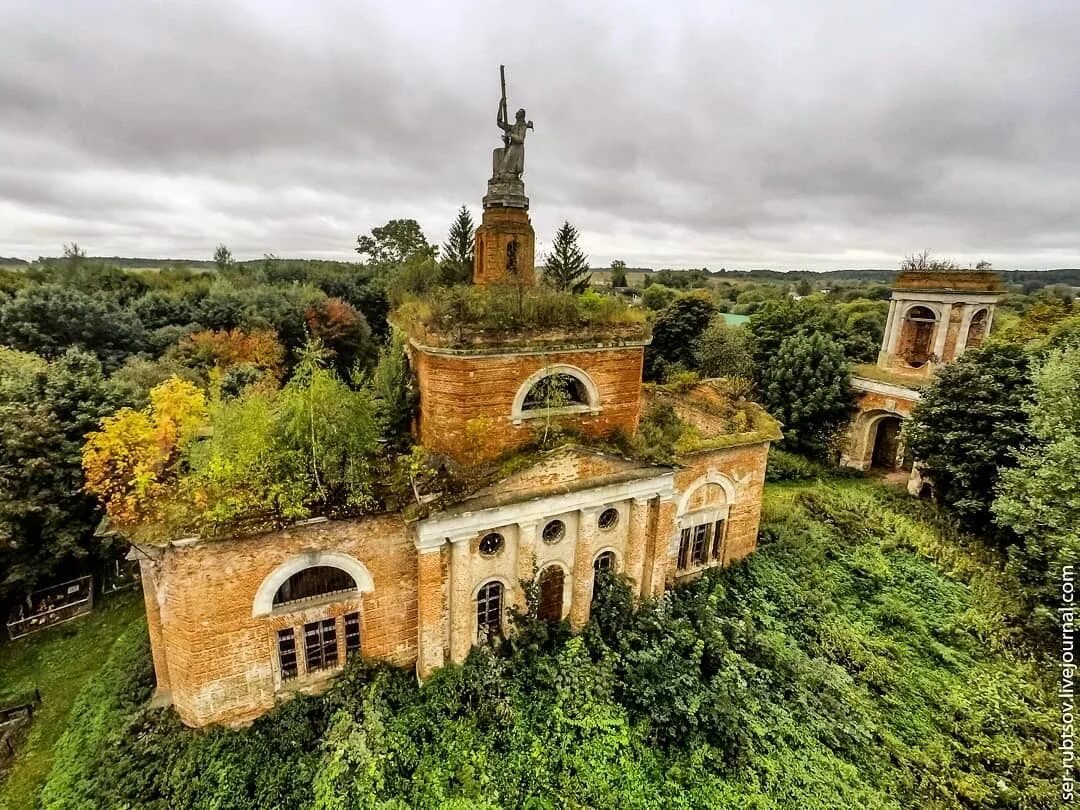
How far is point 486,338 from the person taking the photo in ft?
36.3

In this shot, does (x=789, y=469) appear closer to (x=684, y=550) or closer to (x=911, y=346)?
(x=911, y=346)

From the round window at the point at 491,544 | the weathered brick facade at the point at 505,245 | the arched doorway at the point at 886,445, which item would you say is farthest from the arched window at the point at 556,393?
the arched doorway at the point at 886,445

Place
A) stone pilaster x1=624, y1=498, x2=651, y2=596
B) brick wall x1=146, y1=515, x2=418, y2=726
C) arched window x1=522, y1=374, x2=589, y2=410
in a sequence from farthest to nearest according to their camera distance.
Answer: stone pilaster x1=624, y1=498, x2=651, y2=596 < arched window x1=522, y1=374, x2=589, y2=410 < brick wall x1=146, y1=515, x2=418, y2=726

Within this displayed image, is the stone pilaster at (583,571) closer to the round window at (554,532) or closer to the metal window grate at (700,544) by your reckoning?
the round window at (554,532)

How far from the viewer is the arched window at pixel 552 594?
12992mm

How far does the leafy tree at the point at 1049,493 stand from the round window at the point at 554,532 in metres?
13.7

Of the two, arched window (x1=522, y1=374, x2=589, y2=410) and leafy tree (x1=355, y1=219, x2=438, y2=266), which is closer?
arched window (x1=522, y1=374, x2=589, y2=410)

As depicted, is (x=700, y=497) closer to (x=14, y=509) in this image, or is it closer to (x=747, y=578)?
(x=747, y=578)

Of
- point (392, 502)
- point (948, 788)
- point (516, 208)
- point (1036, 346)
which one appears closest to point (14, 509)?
point (392, 502)

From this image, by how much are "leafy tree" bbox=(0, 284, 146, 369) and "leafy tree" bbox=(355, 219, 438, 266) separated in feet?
83.9

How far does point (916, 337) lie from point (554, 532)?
28292 millimetres

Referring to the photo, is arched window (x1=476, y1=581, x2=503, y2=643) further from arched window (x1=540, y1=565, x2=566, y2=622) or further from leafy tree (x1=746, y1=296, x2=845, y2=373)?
leafy tree (x1=746, y1=296, x2=845, y2=373)

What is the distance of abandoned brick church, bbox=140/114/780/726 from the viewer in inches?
403

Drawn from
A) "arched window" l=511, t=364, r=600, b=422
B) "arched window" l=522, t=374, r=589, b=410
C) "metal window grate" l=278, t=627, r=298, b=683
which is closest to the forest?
"metal window grate" l=278, t=627, r=298, b=683
